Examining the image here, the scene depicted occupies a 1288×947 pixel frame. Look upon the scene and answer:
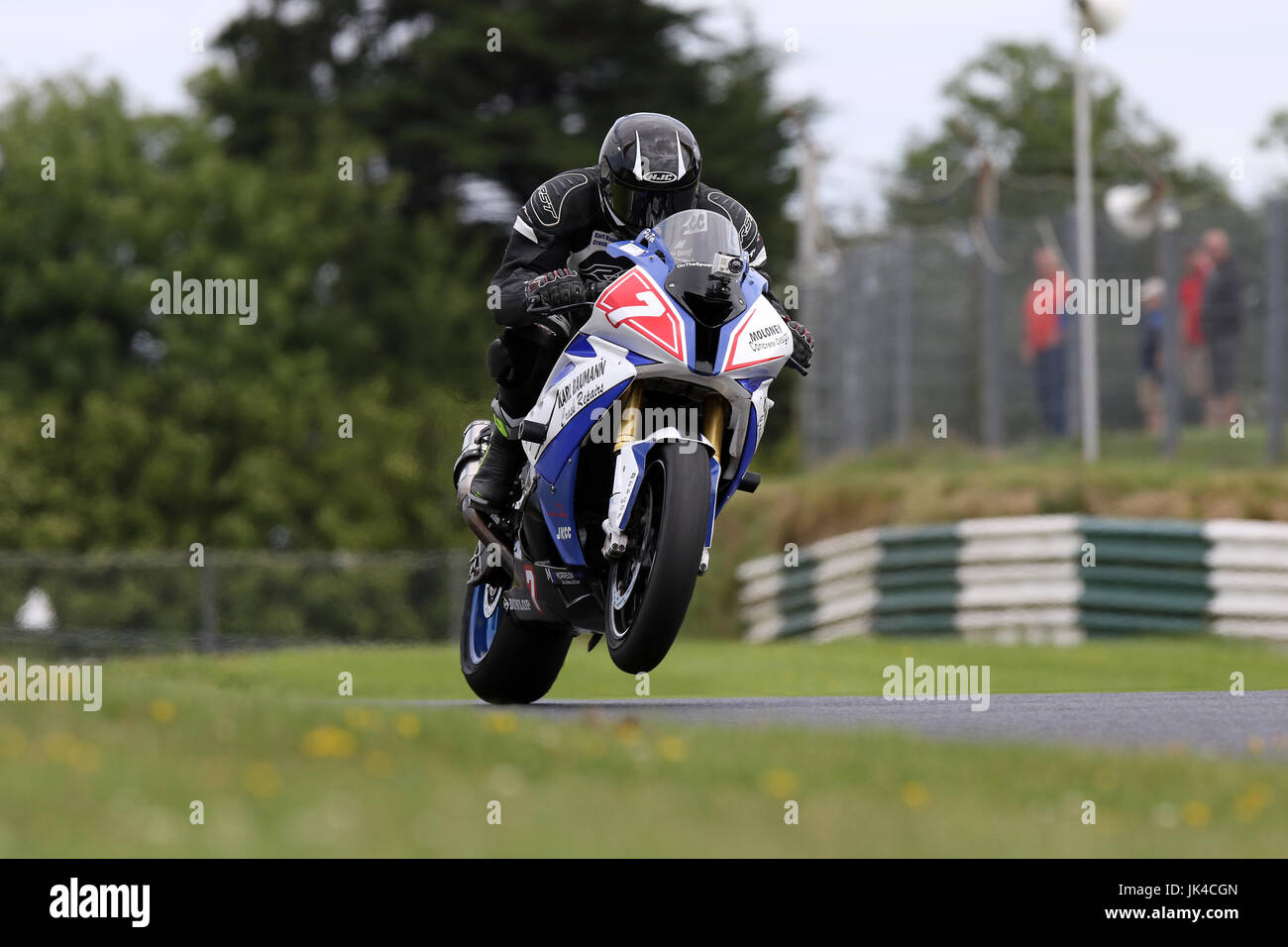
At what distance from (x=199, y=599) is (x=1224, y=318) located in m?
12.7

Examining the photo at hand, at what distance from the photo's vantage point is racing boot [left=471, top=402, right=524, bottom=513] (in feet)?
30.2

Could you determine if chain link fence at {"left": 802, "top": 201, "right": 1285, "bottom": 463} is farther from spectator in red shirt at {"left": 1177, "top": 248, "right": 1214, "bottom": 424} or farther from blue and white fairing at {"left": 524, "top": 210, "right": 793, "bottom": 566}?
blue and white fairing at {"left": 524, "top": 210, "right": 793, "bottom": 566}

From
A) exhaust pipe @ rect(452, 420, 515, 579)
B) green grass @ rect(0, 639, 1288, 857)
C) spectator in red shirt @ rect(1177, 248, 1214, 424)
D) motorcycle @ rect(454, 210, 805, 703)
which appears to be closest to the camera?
green grass @ rect(0, 639, 1288, 857)

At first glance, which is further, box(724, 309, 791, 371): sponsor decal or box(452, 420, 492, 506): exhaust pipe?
box(452, 420, 492, 506): exhaust pipe

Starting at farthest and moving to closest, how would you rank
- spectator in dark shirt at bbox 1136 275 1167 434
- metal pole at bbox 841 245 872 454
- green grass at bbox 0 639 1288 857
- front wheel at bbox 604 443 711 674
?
metal pole at bbox 841 245 872 454 → spectator in dark shirt at bbox 1136 275 1167 434 → front wheel at bbox 604 443 711 674 → green grass at bbox 0 639 1288 857

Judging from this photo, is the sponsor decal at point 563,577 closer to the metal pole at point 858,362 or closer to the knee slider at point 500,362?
the knee slider at point 500,362

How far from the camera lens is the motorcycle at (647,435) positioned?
7.59m

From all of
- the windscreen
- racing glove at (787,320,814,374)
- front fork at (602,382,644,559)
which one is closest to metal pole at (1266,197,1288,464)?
racing glove at (787,320,814,374)

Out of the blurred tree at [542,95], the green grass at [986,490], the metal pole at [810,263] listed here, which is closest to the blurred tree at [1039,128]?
the blurred tree at [542,95]

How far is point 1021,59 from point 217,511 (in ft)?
134

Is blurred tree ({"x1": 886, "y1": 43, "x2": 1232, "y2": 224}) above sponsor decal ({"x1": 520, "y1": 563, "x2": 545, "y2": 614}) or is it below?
above

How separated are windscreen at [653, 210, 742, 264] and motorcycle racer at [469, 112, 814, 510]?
26 centimetres

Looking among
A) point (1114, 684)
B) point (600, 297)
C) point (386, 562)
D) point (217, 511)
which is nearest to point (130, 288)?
point (217, 511)

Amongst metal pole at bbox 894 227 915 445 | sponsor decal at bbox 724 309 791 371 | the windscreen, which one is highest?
metal pole at bbox 894 227 915 445
